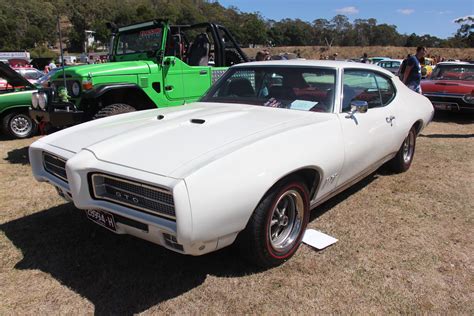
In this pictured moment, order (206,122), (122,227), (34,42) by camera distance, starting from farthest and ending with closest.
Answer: (34,42) → (206,122) → (122,227)

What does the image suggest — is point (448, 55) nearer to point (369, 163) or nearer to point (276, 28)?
point (369, 163)

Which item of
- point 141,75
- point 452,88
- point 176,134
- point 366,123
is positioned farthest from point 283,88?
point 452,88

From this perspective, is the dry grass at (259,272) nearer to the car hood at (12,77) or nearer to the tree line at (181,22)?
the car hood at (12,77)

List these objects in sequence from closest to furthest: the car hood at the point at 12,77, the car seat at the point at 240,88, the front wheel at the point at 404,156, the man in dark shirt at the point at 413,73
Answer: the car seat at the point at 240,88
the front wheel at the point at 404,156
the car hood at the point at 12,77
the man in dark shirt at the point at 413,73

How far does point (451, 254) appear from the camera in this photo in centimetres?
305

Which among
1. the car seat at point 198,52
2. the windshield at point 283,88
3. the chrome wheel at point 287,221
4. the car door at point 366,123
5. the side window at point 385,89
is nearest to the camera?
the chrome wheel at point 287,221

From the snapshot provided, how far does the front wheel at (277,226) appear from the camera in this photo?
2.49m

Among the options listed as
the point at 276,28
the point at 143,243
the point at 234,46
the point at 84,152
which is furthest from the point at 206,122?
the point at 276,28

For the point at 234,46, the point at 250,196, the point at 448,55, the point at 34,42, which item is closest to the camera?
the point at 250,196

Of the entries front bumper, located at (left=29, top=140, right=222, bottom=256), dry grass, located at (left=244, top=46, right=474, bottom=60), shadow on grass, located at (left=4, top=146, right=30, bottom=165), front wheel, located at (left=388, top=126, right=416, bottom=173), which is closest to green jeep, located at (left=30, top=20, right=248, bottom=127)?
shadow on grass, located at (left=4, top=146, right=30, bottom=165)

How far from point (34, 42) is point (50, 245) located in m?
102

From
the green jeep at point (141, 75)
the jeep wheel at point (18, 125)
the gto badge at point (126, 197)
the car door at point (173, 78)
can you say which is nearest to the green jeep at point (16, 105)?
the jeep wheel at point (18, 125)

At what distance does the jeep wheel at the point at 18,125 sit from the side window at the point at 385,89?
6.64m

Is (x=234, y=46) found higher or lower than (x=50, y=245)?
higher
